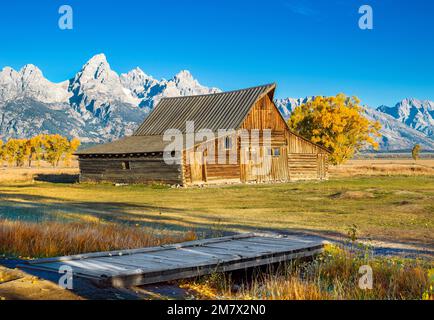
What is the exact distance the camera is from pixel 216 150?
4216 cm

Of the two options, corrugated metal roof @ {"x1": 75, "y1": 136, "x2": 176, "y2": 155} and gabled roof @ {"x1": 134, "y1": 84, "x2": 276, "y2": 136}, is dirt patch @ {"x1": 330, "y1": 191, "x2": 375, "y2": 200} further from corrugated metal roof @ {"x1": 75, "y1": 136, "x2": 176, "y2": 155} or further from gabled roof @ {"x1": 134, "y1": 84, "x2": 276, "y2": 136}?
gabled roof @ {"x1": 134, "y1": 84, "x2": 276, "y2": 136}

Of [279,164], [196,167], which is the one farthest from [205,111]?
[196,167]

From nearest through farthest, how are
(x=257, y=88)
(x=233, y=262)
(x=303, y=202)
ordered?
(x=233, y=262), (x=303, y=202), (x=257, y=88)

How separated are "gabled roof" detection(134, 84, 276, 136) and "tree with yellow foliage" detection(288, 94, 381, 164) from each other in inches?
530

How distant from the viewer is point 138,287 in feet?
25.7

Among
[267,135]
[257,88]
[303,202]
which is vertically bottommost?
[303,202]

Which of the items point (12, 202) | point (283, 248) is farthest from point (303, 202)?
point (283, 248)

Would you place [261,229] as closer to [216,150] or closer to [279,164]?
[216,150]

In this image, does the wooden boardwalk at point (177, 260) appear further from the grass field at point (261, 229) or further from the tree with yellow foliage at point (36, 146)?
the tree with yellow foliage at point (36, 146)

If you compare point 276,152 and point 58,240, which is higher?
point 276,152

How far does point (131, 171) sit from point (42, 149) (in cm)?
8090

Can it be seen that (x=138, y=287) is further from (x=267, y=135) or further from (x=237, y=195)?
(x=267, y=135)
